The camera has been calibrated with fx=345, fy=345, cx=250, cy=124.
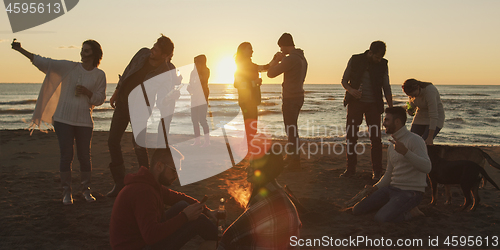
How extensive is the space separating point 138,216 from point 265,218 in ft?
2.91

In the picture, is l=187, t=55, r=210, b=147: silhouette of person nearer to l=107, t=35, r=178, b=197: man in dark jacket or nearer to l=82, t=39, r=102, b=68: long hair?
l=107, t=35, r=178, b=197: man in dark jacket

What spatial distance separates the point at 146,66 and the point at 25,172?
3339mm

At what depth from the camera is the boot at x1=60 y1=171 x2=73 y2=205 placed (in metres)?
4.32

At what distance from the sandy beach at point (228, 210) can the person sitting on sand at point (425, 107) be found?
988 mm

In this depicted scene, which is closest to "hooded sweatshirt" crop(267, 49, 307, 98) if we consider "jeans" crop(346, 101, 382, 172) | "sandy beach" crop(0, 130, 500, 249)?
"jeans" crop(346, 101, 382, 172)

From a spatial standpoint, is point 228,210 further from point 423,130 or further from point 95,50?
point 423,130

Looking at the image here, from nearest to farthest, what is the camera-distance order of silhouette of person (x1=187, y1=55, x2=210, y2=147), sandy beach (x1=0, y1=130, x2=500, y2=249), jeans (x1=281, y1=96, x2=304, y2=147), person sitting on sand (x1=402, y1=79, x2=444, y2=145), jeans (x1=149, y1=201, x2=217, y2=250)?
jeans (x1=149, y1=201, x2=217, y2=250) < sandy beach (x1=0, y1=130, x2=500, y2=249) < person sitting on sand (x1=402, y1=79, x2=444, y2=145) < jeans (x1=281, y1=96, x2=304, y2=147) < silhouette of person (x1=187, y1=55, x2=210, y2=147)

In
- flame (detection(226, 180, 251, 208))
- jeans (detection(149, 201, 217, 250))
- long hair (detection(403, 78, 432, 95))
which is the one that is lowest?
flame (detection(226, 180, 251, 208))

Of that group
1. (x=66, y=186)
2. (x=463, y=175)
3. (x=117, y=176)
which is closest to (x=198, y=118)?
(x=117, y=176)

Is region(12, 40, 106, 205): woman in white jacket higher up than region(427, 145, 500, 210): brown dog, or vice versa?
region(12, 40, 106, 205): woman in white jacket

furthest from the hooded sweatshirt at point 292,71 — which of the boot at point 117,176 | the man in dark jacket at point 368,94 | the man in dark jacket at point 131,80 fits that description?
the boot at point 117,176

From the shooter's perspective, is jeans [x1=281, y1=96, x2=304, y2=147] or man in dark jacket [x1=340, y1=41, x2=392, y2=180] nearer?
man in dark jacket [x1=340, y1=41, x2=392, y2=180]

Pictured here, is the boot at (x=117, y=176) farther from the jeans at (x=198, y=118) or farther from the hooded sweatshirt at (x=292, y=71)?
the jeans at (x=198, y=118)

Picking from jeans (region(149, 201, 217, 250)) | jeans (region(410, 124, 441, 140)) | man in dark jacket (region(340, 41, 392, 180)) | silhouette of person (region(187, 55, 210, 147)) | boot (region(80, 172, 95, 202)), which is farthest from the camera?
silhouette of person (region(187, 55, 210, 147))
